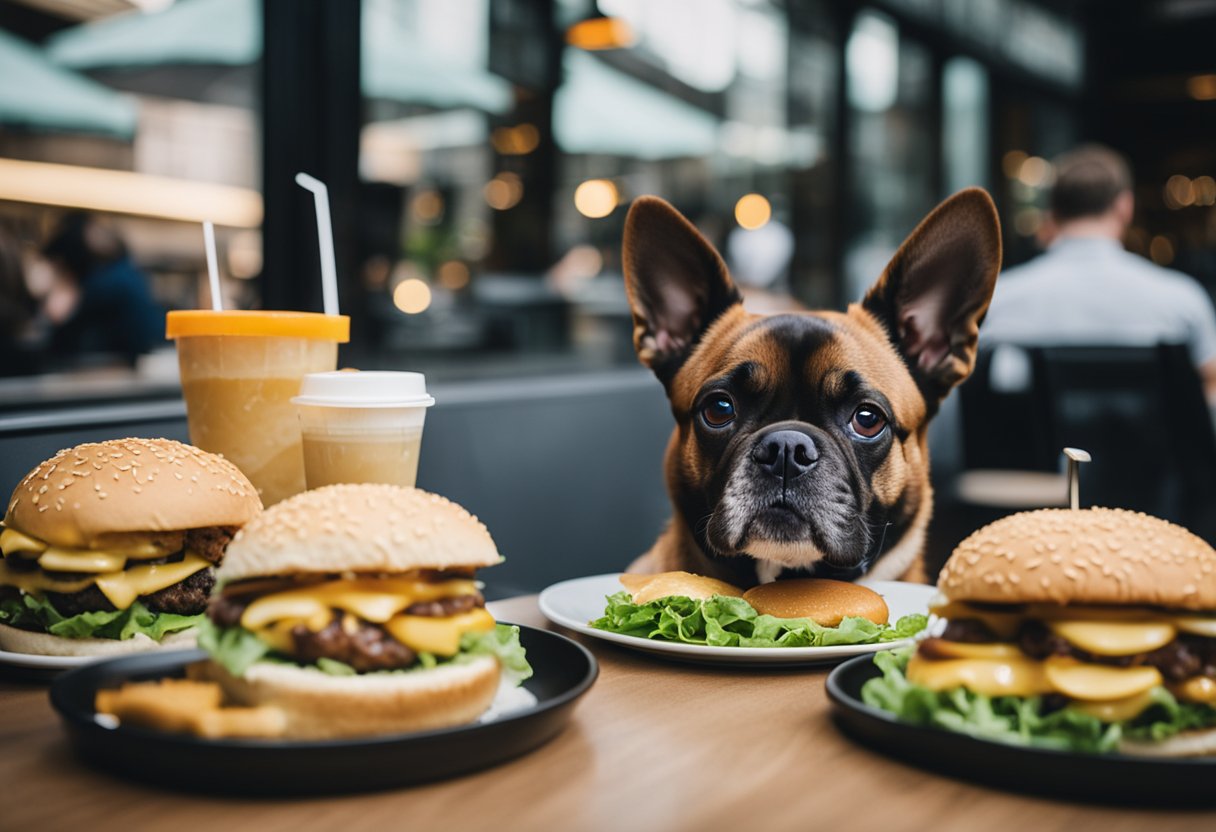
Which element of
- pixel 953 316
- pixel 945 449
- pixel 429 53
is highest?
pixel 429 53

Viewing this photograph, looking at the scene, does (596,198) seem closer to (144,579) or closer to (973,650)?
(144,579)

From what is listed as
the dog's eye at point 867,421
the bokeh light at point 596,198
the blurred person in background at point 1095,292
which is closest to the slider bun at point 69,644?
the dog's eye at point 867,421

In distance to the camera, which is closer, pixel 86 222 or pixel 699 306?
pixel 699 306

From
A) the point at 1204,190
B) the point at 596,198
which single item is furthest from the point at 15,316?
the point at 1204,190

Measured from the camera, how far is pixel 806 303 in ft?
25.9

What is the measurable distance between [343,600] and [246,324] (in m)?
0.70

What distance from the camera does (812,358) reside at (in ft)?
6.23

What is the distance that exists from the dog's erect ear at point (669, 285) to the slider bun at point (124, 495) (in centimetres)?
95

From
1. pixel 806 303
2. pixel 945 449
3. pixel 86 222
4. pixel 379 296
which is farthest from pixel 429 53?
pixel 806 303

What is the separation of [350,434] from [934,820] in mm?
940

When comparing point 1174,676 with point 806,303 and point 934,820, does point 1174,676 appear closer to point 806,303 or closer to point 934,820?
point 934,820

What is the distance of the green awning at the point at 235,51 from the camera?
3.59 metres

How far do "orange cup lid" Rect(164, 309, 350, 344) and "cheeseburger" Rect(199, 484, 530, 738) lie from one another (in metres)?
0.56

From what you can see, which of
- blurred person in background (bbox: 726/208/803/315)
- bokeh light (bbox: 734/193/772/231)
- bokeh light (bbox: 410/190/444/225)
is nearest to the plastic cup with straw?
bokeh light (bbox: 410/190/444/225)
